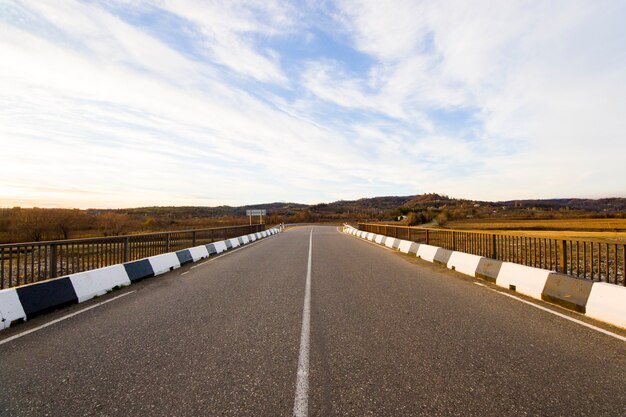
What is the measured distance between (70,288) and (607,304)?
9.84 meters

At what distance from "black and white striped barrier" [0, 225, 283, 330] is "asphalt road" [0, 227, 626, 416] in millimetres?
250

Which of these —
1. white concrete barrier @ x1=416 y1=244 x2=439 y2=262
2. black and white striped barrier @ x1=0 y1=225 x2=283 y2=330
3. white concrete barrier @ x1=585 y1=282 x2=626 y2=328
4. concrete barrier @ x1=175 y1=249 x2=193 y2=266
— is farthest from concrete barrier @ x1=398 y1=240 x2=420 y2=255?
black and white striped barrier @ x1=0 y1=225 x2=283 y2=330

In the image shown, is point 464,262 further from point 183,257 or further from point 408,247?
point 183,257

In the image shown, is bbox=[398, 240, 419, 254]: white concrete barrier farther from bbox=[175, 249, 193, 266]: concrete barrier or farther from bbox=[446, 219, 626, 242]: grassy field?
bbox=[446, 219, 626, 242]: grassy field

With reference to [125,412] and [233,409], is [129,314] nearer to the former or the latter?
[125,412]

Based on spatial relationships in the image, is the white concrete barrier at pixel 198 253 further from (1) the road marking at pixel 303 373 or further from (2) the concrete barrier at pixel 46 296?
(1) the road marking at pixel 303 373

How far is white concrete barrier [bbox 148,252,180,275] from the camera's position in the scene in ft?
36.5

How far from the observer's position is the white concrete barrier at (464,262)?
10508 mm

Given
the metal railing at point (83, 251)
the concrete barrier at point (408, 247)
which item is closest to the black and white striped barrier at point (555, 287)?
the concrete barrier at point (408, 247)

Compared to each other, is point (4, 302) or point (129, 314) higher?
point (4, 302)

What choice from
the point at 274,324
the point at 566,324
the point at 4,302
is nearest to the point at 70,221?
the point at 4,302

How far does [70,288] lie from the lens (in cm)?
727

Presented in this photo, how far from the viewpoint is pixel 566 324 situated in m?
5.60

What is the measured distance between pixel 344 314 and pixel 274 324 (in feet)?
4.18
